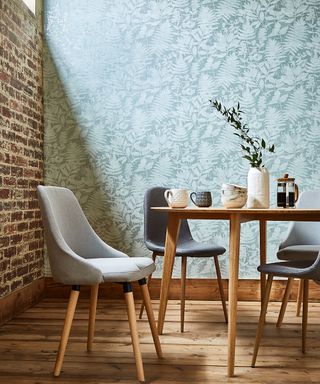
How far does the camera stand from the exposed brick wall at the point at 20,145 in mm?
3463

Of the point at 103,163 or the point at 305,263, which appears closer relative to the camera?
the point at 305,263

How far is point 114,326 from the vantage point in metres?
3.37

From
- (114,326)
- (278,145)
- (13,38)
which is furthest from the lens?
(278,145)

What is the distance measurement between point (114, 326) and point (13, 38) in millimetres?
1944

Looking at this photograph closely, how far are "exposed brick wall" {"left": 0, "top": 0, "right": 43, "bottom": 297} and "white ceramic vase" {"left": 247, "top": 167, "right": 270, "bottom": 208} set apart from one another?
1518 mm

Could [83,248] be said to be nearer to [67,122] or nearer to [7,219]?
[7,219]

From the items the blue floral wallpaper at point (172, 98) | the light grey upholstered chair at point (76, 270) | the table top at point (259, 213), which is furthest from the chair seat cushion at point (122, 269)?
the blue floral wallpaper at point (172, 98)

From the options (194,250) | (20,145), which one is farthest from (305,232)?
(20,145)

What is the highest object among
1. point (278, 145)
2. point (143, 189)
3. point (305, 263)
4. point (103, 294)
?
point (278, 145)

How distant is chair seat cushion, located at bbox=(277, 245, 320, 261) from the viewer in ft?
10.6

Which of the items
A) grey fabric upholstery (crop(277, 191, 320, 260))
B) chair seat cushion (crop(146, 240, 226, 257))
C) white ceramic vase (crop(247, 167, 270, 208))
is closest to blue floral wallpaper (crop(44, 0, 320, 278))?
grey fabric upholstery (crop(277, 191, 320, 260))

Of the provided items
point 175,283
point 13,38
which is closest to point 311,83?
point 175,283

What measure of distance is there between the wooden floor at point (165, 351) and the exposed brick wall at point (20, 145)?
0.39 m

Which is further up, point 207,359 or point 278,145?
point 278,145
